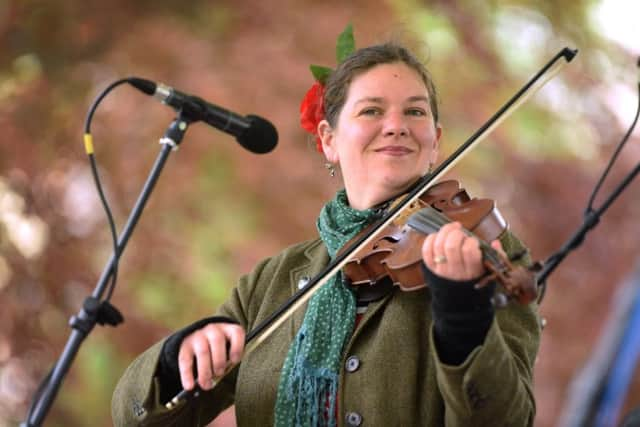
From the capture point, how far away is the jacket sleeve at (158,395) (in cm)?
195

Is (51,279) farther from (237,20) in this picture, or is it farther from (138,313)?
(237,20)

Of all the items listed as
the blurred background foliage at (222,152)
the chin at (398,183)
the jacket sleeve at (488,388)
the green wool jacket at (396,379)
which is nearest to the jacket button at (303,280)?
the green wool jacket at (396,379)

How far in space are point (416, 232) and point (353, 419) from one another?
382 mm

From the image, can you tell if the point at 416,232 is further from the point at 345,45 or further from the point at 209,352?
the point at 345,45

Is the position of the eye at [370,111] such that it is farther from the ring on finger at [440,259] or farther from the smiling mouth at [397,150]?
the ring on finger at [440,259]

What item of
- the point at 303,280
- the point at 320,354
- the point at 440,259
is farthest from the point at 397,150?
the point at 440,259

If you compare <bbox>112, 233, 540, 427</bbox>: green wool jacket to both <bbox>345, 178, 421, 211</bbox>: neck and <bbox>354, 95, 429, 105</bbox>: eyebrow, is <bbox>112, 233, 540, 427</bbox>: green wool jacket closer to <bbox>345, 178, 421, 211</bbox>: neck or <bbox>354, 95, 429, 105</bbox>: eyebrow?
<bbox>345, 178, 421, 211</bbox>: neck

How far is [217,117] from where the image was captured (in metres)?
2.09

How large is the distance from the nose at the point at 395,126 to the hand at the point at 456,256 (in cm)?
57

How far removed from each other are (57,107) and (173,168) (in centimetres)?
54

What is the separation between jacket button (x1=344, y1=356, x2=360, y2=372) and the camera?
1921 millimetres

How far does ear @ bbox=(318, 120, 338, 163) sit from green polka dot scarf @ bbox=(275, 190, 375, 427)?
26 centimetres

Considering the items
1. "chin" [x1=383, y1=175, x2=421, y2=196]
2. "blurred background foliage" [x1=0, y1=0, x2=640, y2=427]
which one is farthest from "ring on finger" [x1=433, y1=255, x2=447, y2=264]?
"blurred background foliage" [x1=0, y1=0, x2=640, y2=427]

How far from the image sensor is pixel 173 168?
412cm
